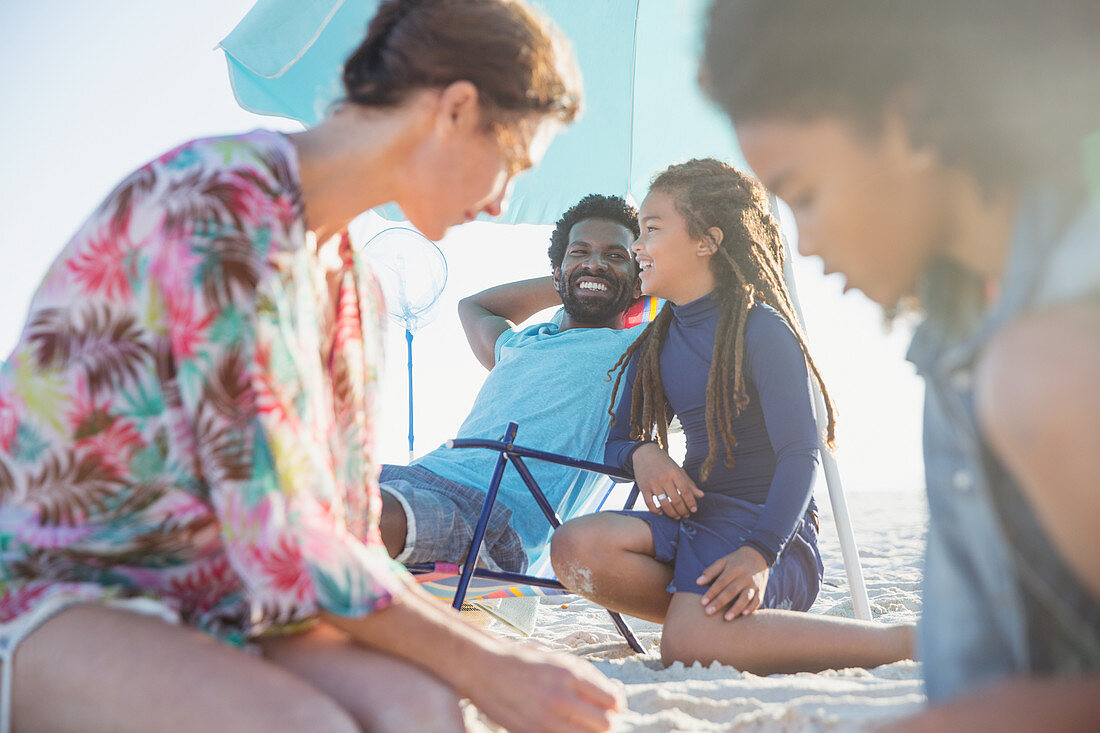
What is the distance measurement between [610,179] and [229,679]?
3518 millimetres

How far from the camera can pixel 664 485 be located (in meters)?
2.65

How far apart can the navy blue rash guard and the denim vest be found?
1.39 meters

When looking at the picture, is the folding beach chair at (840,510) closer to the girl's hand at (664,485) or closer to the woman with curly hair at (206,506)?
the girl's hand at (664,485)

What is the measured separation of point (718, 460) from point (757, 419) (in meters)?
0.18

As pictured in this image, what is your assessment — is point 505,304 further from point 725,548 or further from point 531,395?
point 725,548

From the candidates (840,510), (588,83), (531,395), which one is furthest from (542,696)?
(588,83)

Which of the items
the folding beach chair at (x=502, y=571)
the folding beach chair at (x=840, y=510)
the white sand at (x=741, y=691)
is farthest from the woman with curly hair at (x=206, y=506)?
the folding beach chair at (x=840, y=510)

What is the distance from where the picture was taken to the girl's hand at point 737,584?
2.32 meters

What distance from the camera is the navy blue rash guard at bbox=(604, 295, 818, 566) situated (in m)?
2.41

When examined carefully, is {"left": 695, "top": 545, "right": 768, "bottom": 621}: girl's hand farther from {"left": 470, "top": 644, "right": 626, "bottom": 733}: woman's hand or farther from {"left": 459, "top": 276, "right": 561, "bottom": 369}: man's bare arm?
{"left": 459, "top": 276, "right": 561, "bottom": 369}: man's bare arm

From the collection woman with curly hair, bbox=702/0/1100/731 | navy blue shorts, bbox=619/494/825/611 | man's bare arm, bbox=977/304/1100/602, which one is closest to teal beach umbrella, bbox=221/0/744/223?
navy blue shorts, bbox=619/494/825/611

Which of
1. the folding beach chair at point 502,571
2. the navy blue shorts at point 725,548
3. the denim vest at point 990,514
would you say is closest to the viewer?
the denim vest at point 990,514

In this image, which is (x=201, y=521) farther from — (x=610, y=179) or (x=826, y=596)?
(x=826, y=596)

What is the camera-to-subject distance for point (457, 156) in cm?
138
